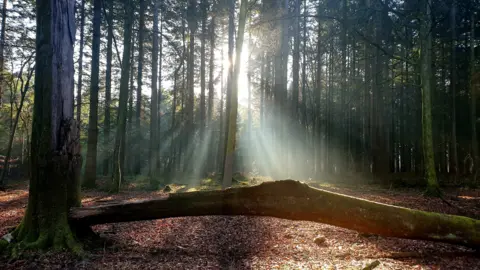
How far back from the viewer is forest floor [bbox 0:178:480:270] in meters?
4.12

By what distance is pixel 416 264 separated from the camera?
4.16 m

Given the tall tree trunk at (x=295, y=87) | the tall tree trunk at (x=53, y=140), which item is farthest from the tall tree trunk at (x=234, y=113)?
the tall tree trunk at (x=295, y=87)

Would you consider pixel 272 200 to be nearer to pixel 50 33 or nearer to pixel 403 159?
pixel 50 33

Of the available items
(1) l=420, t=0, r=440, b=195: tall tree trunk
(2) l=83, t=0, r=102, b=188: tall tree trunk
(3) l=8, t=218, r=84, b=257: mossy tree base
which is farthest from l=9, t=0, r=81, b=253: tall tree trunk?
(1) l=420, t=0, r=440, b=195: tall tree trunk

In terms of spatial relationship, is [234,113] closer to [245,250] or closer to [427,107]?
[245,250]

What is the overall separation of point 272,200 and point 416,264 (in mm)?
2309

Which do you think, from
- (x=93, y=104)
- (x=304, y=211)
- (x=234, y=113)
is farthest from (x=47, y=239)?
(x=93, y=104)

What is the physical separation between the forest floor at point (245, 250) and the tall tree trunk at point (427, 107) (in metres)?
3.39

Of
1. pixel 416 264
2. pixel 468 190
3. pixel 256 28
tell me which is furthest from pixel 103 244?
pixel 468 190

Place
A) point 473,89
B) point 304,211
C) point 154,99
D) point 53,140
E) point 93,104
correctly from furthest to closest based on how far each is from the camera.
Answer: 1. point 473,89
2. point 154,99
3. point 93,104
4. point 53,140
5. point 304,211

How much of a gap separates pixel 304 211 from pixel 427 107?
9.39 meters

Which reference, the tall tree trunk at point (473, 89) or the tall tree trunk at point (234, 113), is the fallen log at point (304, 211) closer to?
the tall tree trunk at point (234, 113)

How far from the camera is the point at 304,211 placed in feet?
14.9

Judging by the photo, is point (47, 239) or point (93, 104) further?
point (93, 104)
